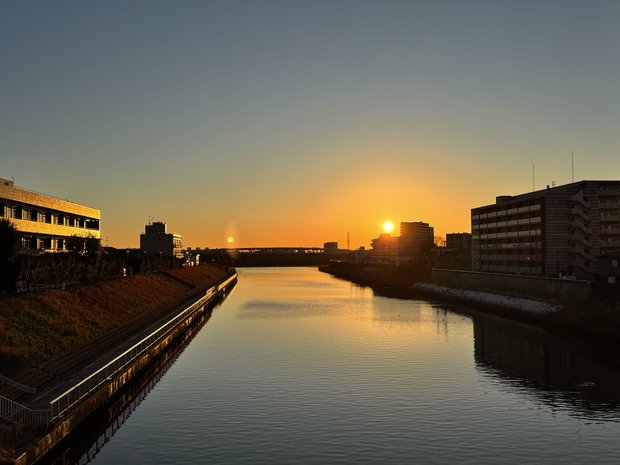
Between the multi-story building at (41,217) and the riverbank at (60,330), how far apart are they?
631 inches

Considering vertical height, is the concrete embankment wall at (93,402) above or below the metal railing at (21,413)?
below

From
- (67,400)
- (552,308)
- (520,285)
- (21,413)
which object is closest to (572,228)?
(520,285)

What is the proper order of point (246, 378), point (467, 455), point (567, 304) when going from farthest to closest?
point (567, 304)
point (246, 378)
point (467, 455)

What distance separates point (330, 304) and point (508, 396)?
65654mm

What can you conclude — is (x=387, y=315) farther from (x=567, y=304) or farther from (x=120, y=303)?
(x=120, y=303)

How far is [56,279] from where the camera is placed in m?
55.2

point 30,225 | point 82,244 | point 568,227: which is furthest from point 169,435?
point 568,227

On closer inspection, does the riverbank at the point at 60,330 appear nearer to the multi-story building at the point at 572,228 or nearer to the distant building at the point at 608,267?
the distant building at the point at 608,267

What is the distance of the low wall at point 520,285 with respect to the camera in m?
66.3

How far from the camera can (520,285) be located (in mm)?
84438

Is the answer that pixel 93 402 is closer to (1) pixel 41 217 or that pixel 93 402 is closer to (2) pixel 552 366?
(2) pixel 552 366

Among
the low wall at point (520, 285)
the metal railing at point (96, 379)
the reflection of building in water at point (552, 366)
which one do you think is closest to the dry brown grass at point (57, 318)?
the metal railing at point (96, 379)

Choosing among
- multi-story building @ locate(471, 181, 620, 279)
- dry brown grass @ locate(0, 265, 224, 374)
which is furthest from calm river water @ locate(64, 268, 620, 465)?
multi-story building @ locate(471, 181, 620, 279)

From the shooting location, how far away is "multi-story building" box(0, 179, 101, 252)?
229 ft
